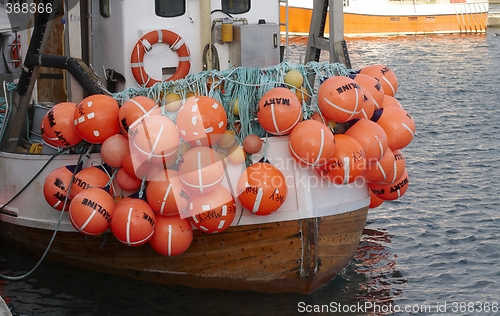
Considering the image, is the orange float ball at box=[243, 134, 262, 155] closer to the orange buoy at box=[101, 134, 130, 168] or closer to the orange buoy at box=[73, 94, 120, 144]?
the orange buoy at box=[101, 134, 130, 168]

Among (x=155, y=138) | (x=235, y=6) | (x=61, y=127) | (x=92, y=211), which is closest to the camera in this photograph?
(x=155, y=138)

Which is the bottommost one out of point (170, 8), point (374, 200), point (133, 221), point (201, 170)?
point (374, 200)

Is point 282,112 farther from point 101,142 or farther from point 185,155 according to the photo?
point 101,142

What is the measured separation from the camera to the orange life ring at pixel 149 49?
26.6 ft

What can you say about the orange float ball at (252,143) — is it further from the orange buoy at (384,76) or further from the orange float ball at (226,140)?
the orange buoy at (384,76)

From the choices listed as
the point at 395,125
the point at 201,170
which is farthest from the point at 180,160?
the point at 395,125

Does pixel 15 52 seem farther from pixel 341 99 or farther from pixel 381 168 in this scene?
pixel 381 168

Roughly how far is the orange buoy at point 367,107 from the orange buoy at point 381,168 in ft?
1.46

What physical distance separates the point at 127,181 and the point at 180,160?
2.06 feet

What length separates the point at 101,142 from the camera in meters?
7.21

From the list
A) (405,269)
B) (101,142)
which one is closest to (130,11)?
(101,142)

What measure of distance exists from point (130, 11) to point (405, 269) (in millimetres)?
4665

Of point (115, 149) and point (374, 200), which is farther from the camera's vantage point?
point (374, 200)

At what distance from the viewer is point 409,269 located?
9.05 m
